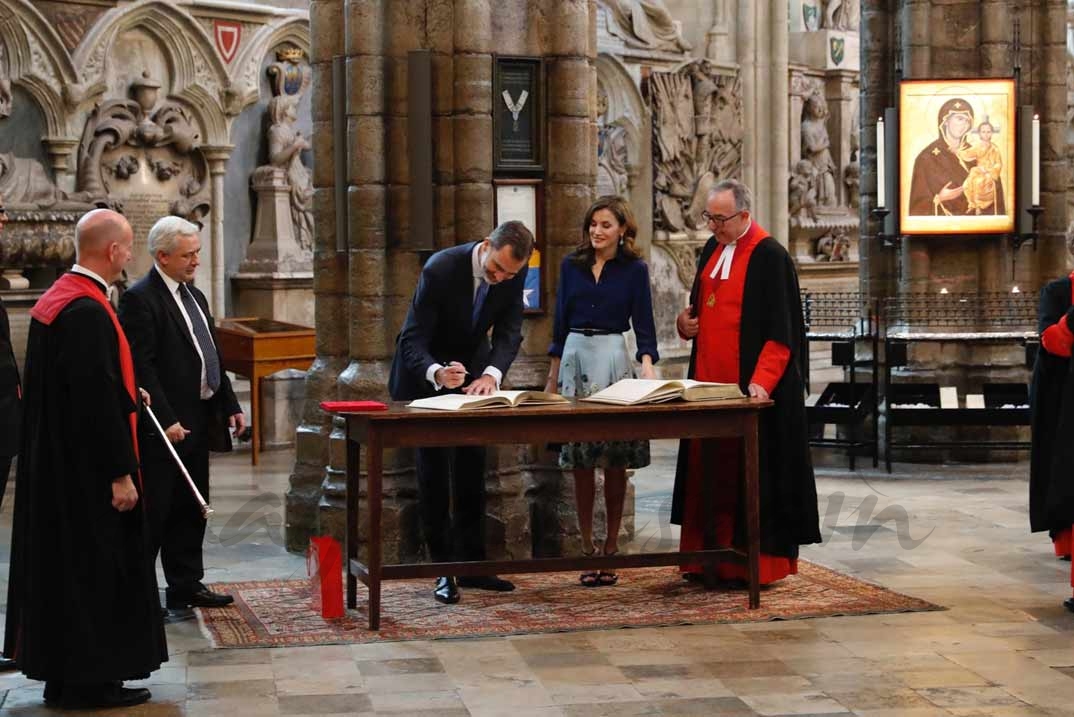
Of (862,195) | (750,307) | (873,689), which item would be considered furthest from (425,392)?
(862,195)

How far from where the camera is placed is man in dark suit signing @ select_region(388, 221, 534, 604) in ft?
22.5

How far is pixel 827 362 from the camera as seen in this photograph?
19.5 m

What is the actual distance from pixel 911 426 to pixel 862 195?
1.80 metres

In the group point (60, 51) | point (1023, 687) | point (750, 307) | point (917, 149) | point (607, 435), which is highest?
point (60, 51)

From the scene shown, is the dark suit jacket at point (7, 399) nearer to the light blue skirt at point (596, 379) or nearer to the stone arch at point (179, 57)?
the light blue skirt at point (596, 379)

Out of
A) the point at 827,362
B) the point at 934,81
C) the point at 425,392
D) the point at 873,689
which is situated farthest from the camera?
the point at 827,362

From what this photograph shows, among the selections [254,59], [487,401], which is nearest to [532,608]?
[487,401]

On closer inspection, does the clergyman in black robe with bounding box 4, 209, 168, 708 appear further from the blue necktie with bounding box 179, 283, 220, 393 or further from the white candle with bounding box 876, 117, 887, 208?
the white candle with bounding box 876, 117, 887, 208

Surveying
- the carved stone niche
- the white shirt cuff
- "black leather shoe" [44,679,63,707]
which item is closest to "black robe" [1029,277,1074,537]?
the white shirt cuff

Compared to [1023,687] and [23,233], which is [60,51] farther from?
[1023,687]

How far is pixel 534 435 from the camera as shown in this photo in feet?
21.1

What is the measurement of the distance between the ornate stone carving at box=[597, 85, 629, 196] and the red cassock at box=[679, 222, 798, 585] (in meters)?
9.08

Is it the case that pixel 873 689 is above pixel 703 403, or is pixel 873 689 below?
below

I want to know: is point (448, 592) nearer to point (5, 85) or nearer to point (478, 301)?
point (478, 301)
